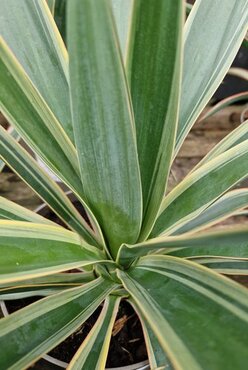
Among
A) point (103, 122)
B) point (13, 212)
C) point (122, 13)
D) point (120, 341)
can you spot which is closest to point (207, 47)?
point (122, 13)

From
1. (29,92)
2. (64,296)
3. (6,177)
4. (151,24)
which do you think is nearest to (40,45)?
(29,92)

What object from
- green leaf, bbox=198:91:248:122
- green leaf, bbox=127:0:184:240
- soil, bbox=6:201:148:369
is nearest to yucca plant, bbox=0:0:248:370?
green leaf, bbox=127:0:184:240

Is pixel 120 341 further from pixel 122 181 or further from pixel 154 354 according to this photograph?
pixel 122 181

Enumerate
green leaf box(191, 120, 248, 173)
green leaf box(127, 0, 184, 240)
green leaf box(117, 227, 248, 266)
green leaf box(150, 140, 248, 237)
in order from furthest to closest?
green leaf box(191, 120, 248, 173) → green leaf box(150, 140, 248, 237) → green leaf box(127, 0, 184, 240) → green leaf box(117, 227, 248, 266)

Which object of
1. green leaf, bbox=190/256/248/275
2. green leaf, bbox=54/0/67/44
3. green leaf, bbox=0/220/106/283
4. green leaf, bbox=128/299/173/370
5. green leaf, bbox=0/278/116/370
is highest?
green leaf, bbox=54/0/67/44

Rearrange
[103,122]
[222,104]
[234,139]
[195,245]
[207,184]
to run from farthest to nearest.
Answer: [222,104]
[234,139]
[207,184]
[103,122]
[195,245]

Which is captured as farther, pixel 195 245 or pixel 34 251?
pixel 34 251

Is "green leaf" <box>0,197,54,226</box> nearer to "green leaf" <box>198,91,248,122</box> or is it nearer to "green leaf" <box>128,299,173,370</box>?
"green leaf" <box>128,299,173,370</box>
